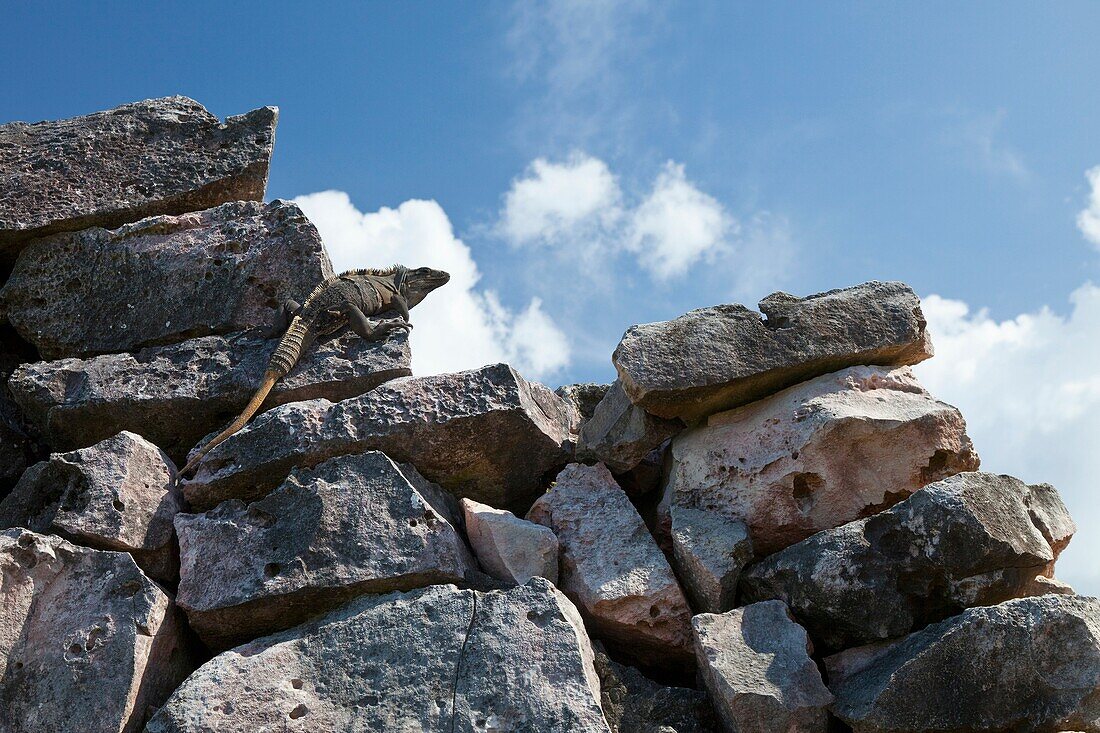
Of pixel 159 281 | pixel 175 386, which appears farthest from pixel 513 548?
pixel 159 281

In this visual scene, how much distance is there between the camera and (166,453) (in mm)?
5984

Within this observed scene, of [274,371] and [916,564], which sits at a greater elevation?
[274,371]

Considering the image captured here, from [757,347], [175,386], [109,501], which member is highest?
[757,347]

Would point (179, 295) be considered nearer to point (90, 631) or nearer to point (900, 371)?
point (90, 631)

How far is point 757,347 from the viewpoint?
5684 millimetres

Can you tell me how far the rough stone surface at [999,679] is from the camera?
4.38 metres

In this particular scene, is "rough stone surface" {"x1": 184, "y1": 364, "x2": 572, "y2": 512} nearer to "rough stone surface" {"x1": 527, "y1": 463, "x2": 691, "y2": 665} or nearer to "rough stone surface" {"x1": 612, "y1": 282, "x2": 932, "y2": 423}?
"rough stone surface" {"x1": 527, "y1": 463, "x2": 691, "y2": 665}

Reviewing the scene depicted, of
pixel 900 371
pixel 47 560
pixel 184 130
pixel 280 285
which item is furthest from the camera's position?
pixel 184 130

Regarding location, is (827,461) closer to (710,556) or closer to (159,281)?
(710,556)

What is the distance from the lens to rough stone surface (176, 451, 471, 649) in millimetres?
4930

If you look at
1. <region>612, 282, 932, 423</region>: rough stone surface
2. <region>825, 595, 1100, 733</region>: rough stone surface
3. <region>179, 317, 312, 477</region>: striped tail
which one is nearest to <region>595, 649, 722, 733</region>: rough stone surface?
<region>825, 595, 1100, 733</region>: rough stone surface

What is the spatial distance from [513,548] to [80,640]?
2070 millimetres

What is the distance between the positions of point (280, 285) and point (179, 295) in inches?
25.1

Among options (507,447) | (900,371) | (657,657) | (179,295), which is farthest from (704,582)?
(179,295)
